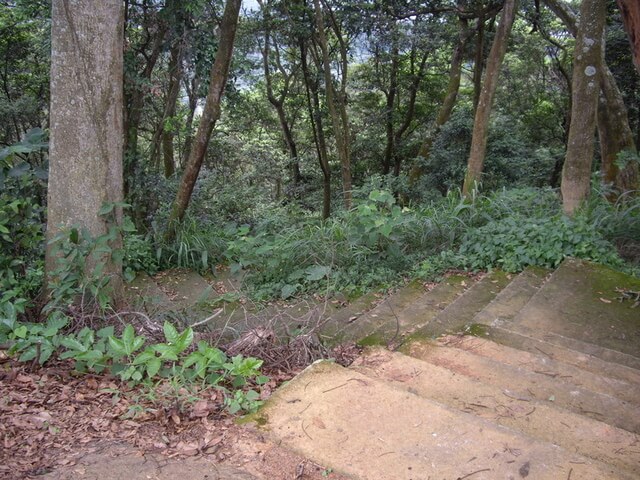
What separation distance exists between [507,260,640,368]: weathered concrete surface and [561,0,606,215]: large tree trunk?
135cm

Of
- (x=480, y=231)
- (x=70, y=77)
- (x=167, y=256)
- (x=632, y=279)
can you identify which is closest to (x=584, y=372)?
(x=632, y=279)

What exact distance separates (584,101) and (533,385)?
3.68 m

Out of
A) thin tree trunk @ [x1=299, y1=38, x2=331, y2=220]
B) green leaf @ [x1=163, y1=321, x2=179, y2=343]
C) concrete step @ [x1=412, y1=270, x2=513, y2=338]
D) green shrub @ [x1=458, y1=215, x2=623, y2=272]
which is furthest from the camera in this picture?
thin tree trunk @ [x1=299, y1=38, x2=331, y2=220]

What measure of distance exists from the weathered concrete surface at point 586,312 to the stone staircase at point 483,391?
0.04 feet

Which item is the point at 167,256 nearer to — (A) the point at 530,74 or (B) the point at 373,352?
(B) the point at 373,352

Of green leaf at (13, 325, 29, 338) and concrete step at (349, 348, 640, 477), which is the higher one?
green leaf at (13, 325, 29, 338)

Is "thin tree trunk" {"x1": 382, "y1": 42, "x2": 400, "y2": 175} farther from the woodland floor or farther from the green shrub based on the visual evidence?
the woodland floor

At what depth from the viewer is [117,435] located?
201cm

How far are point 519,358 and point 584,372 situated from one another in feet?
1.13

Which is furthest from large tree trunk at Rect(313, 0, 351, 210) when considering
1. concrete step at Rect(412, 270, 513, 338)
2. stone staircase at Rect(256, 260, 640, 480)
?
stone staircase at Rect(256, 260, 640, 480)

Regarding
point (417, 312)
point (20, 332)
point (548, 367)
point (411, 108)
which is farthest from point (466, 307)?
point (411, 108)

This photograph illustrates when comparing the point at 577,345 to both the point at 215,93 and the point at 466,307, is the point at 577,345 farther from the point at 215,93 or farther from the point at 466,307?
the point at 215,93

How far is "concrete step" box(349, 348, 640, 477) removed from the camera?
6.72 ft

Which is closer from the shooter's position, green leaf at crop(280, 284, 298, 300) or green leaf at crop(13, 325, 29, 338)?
green leaf at crop(13, 325, 29, 338)
